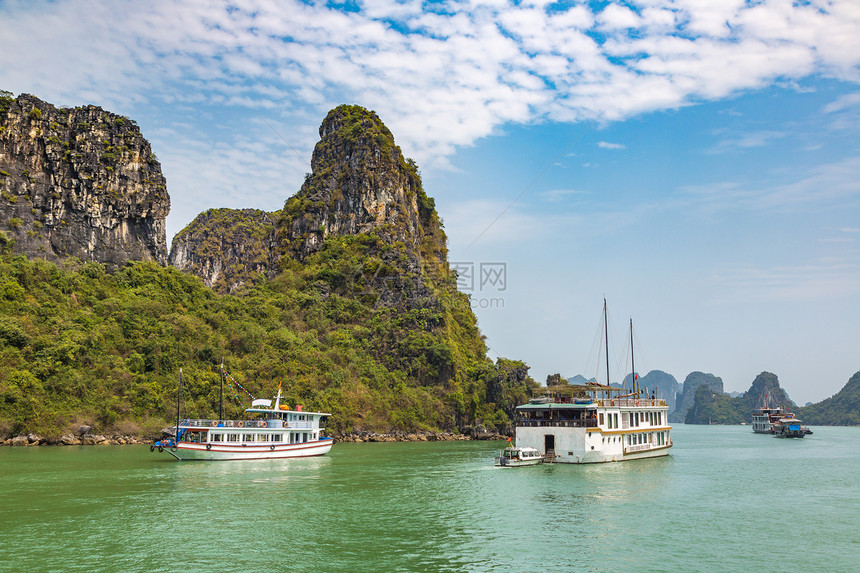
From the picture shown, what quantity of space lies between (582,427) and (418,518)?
20953 millimetres

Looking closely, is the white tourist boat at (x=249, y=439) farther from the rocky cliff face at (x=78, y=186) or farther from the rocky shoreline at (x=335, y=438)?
the rocky cliff face at (x=78, y=186)

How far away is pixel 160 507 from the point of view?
2883 centimetres

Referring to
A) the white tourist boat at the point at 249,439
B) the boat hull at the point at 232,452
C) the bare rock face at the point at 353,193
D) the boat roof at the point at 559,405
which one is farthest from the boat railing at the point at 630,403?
the bare rock face at the point at 353,193

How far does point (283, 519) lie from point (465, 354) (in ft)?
292

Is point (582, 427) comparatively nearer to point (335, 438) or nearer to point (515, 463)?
point (515, 463)

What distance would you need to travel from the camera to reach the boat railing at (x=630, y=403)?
4813 centimetres

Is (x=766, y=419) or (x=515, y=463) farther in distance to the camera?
(x=766, y=419)

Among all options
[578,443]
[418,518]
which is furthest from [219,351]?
[418,518]

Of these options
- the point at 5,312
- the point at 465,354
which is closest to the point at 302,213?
the point at 465,354

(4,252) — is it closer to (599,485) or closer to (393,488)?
(393,488)

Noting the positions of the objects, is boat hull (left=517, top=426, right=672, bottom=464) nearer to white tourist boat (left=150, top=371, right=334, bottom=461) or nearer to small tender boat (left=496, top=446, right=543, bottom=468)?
small tender boat (left=496, top=446, right=543, bottom=468)

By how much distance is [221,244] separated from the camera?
185m

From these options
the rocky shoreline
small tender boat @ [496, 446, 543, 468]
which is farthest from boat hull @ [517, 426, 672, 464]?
the rocky shoreline

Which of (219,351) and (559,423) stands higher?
(219,351)
